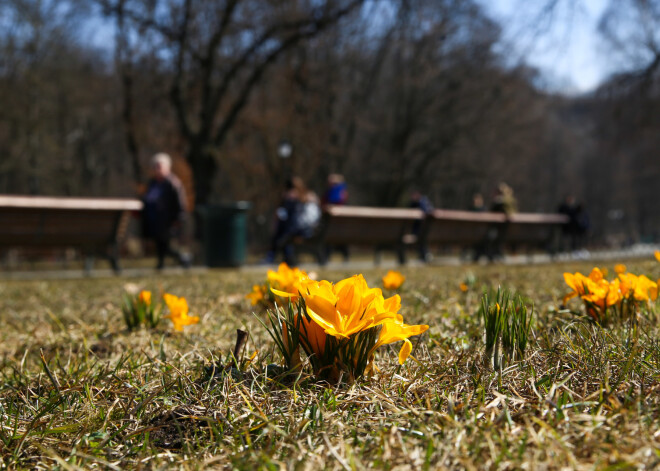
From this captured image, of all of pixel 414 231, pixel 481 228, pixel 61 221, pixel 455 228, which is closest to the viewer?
pixel 61 221

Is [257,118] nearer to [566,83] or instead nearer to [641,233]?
[566,83]

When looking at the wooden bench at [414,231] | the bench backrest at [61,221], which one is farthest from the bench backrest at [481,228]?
the bench backrest at [61,221]

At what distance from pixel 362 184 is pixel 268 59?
15526mm

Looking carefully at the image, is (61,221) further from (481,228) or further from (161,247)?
(481,228)

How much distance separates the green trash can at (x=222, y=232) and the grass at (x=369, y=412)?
8363 millimetres

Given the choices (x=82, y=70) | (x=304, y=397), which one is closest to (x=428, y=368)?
(x=304, y=397)

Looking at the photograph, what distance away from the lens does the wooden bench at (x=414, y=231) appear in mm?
11016

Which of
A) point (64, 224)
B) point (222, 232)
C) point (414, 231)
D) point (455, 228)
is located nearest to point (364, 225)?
point (455, 228)

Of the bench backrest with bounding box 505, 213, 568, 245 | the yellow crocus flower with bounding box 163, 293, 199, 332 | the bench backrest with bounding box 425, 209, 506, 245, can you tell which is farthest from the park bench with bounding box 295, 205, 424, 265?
the yellow crocus flower with bounding box 163, 293, 199, 332

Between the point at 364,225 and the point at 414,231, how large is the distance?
14.9ft

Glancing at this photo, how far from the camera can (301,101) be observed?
22375mm

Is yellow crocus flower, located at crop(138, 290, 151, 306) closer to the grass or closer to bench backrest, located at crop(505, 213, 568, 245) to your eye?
the grass

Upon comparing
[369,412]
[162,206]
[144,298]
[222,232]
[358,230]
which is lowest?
[369,412]

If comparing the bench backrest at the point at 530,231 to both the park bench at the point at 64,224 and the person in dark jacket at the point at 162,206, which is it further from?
the park bench at the point at 64,224
